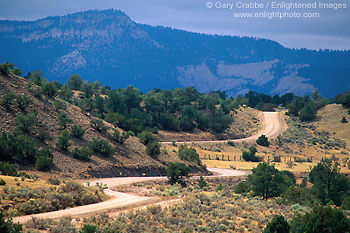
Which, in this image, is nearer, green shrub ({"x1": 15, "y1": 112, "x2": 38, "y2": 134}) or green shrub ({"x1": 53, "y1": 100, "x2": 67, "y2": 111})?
green shrub ({"x1": 15, "y1": 112, "x2": 38, "y2": 134})

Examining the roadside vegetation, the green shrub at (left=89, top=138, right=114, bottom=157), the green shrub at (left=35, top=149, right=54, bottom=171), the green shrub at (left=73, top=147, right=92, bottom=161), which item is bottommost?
the roadside vegetation

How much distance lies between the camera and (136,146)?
50.4 m

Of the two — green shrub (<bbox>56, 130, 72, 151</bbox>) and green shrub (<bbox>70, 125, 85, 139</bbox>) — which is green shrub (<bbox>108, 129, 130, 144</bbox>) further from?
green shrub (<bbox>56, 130, 72, 151</bbox>)

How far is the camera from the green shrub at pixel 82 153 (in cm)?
4003

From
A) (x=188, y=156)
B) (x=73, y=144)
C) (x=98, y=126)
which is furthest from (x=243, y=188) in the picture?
(x=98, y=126)

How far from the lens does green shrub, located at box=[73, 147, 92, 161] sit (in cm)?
4003

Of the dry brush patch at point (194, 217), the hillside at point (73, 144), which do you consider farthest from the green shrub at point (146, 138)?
the dry brush patch at point (194, 217)

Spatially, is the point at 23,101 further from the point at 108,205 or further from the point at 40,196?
the point at 108,205

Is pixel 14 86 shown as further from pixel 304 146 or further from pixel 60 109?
pixel 304 146

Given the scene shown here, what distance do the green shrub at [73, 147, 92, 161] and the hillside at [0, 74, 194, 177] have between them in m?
0.49

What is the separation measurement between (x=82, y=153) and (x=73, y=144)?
2853mm

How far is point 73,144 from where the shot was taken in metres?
42.7

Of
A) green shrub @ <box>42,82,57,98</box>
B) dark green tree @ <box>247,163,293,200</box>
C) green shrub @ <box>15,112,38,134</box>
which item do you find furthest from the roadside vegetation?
green shrub @ <box>42,82,57,98</box>

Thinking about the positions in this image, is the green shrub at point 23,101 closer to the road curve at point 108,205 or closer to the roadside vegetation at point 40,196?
the road curve at point 108,205
